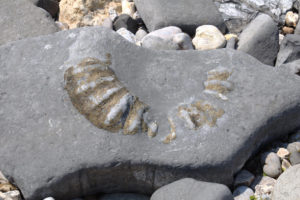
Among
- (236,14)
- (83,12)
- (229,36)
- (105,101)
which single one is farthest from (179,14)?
(105,101)

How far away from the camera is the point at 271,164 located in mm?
A: 2436

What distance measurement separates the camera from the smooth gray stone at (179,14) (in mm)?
3424

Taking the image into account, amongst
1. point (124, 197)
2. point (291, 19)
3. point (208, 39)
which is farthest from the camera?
point (291, 19)

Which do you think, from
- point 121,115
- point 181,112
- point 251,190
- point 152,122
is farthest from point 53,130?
point 251,190

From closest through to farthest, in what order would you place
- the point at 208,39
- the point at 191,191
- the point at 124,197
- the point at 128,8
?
1. the point at 191,191
2. the point at 124,197
3. the point at 208,39
4. the point at 128,8

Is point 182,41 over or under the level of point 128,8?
over

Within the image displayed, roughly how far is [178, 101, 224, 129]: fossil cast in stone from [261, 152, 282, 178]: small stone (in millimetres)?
405

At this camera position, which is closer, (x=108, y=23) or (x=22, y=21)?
(x=22, y=21)

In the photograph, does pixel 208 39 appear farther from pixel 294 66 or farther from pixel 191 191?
pixel 191 191

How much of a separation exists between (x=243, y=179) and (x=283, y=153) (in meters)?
0.35

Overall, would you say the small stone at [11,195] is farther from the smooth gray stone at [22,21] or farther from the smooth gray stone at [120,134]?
the smooth gray stone at [22,21]

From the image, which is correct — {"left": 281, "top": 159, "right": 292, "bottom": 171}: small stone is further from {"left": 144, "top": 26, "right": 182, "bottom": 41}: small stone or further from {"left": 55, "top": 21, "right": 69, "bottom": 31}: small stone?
{"left": 55, "top": 21, "right": 69, "bottom": 31}: small stone

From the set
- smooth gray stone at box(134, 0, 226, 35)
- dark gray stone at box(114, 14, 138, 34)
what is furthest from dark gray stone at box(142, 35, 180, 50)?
dark gray stone at box(114, 14, 138, 34)

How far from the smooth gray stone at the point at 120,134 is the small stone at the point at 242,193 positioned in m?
0.13
